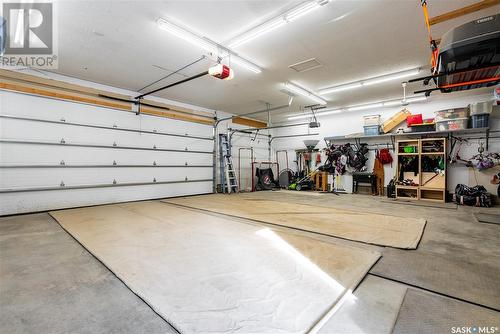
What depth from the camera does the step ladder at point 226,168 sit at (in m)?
8.89

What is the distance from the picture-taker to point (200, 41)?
3986 millimetres

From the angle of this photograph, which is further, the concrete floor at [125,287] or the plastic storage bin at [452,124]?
the plastic storage bin at [452,124]

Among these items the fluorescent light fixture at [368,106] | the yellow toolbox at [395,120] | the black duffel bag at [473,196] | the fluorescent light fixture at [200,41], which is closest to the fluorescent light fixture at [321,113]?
the fluorescent light fixture at [368,106]

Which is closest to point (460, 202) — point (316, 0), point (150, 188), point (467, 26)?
point (467, 26)

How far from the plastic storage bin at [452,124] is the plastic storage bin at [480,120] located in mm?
173

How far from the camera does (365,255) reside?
249 cm

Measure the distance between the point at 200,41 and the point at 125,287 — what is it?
12.6 ft

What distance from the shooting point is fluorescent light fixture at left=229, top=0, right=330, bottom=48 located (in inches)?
121

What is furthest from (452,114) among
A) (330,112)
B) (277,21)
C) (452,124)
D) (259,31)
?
(259,31)

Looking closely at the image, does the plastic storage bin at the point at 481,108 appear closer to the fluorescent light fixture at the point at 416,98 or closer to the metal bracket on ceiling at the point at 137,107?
the fluorescent light fixture at the point at 416,98

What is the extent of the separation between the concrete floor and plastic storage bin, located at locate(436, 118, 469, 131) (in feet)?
15.2

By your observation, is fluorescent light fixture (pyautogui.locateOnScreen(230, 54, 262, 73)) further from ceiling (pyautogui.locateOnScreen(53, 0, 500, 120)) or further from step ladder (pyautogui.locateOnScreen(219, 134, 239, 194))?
step ladder (pyautogui.locateOnScreen(219, 134, 239, 194))

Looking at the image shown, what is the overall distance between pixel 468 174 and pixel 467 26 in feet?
21.5

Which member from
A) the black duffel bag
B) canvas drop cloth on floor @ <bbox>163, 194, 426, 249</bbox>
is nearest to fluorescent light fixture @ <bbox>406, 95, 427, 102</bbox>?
the black duffel bag
